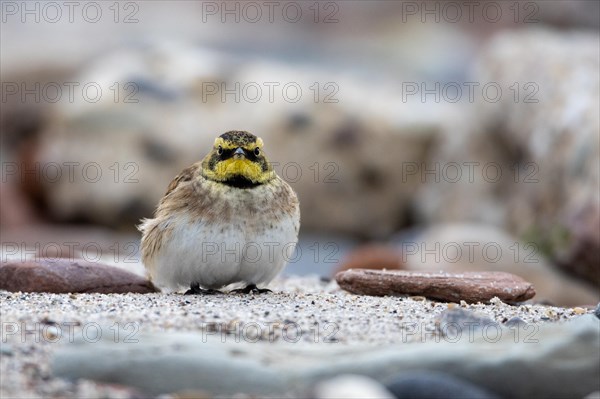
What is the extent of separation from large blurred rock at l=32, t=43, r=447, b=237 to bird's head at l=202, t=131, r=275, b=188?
926 cm

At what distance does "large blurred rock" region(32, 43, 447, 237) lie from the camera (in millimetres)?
17219

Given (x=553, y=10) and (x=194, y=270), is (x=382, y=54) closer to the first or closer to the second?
(x=553, y=10)

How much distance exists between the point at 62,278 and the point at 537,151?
831cm

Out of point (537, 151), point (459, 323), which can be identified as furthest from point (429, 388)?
point (537, 151)

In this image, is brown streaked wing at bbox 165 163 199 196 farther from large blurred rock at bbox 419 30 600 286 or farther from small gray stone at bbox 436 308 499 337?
large blurred rock at bbox 419 30 600 286

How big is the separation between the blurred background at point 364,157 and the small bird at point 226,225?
3152mm

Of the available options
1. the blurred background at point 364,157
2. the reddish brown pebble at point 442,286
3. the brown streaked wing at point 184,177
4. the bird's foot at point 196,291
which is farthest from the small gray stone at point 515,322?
the blurred background at point 364,157

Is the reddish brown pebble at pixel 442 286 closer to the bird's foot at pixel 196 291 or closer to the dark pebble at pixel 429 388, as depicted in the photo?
the bird's foot at pixel 196 291

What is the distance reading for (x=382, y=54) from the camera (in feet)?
110

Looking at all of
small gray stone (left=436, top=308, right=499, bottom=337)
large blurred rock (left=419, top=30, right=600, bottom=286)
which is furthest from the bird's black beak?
large blurred rock (left=419, top=30, right=600, bottom=286)

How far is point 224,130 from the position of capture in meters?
17.4

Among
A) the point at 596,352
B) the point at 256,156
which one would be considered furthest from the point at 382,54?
the point at 596,352

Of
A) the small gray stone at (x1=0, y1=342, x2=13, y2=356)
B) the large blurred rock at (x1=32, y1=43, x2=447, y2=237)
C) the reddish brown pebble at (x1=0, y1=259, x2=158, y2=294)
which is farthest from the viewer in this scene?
the large blurred rock at (x1=32, y1=43, x2=447, y2=237)

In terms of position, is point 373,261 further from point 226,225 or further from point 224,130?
point 224,130
